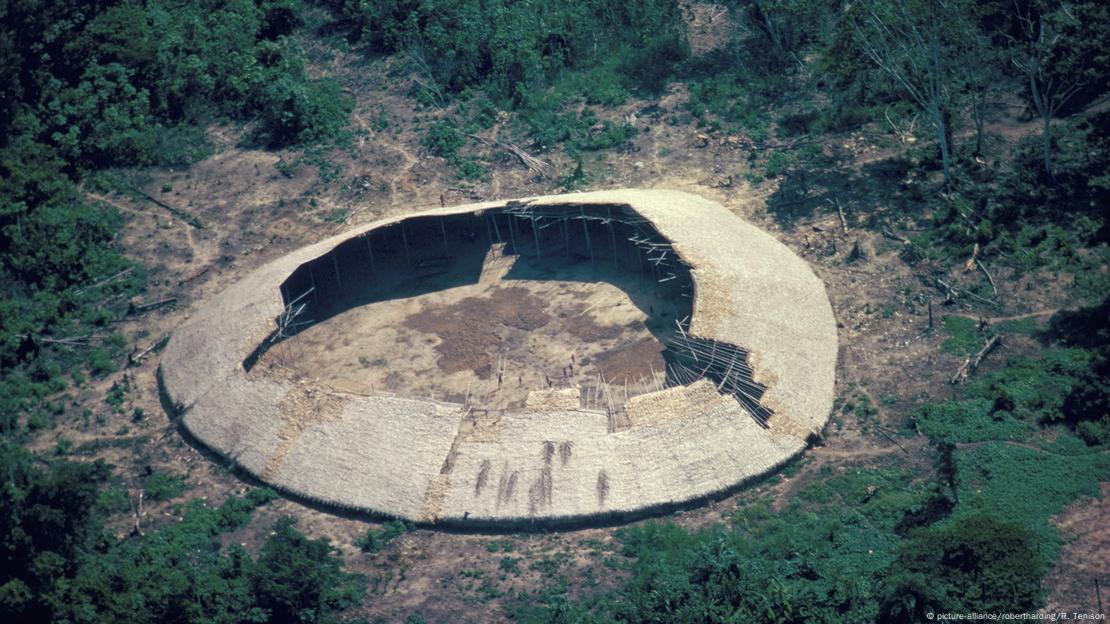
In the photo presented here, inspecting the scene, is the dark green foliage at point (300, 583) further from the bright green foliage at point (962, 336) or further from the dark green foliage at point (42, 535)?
the bright green foliage at point (962, 336)

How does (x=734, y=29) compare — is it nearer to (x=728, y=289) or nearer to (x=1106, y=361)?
(x=728, y=289)

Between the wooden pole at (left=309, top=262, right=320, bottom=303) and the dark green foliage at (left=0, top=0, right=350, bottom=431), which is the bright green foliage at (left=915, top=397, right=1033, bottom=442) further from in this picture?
the dark green foliage at (left=0, top=0, right=350, bottom=431)

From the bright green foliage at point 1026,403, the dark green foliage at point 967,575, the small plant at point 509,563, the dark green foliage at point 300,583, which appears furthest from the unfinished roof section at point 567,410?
the dark green foliage at point 967,575

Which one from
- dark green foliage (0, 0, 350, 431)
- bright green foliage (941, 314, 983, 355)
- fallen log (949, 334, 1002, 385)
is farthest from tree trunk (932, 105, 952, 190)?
dark green foliage (0, 0, 350, 431)

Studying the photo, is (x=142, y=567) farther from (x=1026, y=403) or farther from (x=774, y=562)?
(x=1026, y=403)

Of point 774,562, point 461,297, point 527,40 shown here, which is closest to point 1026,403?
point 774,562

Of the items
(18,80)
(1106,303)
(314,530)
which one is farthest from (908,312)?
(18,80)
